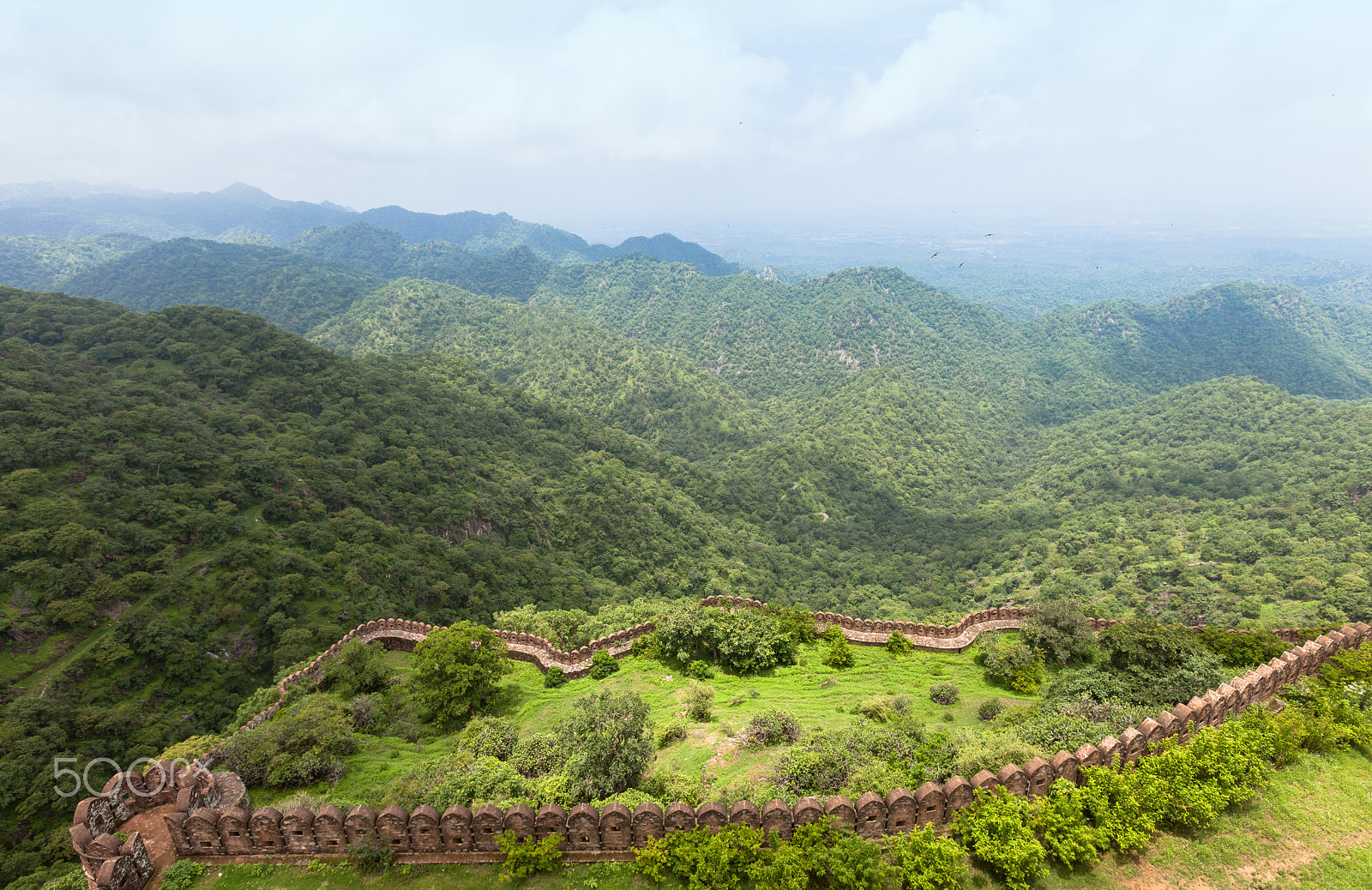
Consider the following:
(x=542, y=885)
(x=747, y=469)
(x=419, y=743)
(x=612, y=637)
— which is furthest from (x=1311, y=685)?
(x=747, y=469)

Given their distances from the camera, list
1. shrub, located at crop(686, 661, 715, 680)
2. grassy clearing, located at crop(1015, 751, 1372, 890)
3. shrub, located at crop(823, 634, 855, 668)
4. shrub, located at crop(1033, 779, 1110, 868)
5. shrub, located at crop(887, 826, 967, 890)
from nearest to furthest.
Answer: shrub, located at crop(887, 826, 967, 890) < grassy clearing, located at crop(1015, 751, 1372, 890) < shrub, located at crop(1033, 779, 1110, 868) < shrub, located at crop(686, 661, 715, 680) < shrub, located at crop(823, 634, 855, 668)

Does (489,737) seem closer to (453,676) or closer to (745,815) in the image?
(453,676)

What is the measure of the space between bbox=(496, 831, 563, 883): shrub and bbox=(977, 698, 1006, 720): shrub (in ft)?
59.4

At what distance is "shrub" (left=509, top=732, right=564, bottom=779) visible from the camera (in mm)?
19188

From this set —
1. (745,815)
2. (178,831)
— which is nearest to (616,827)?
(745,815)

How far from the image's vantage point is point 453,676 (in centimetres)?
2620

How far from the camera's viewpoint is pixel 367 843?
14.9 meters

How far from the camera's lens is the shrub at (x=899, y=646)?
100 ft

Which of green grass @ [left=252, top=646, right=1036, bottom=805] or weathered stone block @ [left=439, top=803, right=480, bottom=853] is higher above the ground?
weathered stone block @ [left=439, top=803, right=480, bottom=853]

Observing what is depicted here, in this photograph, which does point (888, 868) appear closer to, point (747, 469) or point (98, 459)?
point (98, 459)

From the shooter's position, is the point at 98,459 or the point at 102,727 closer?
the point at 102,727

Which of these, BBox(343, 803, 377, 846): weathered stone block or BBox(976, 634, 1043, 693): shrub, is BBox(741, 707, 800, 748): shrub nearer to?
BBox(976, 634, 1043, 693): shrub

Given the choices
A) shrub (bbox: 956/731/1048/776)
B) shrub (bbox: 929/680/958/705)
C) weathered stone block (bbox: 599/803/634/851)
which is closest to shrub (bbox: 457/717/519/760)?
weathered stone block (bbox: 599/803/634/851)

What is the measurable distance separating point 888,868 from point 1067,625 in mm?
20178
